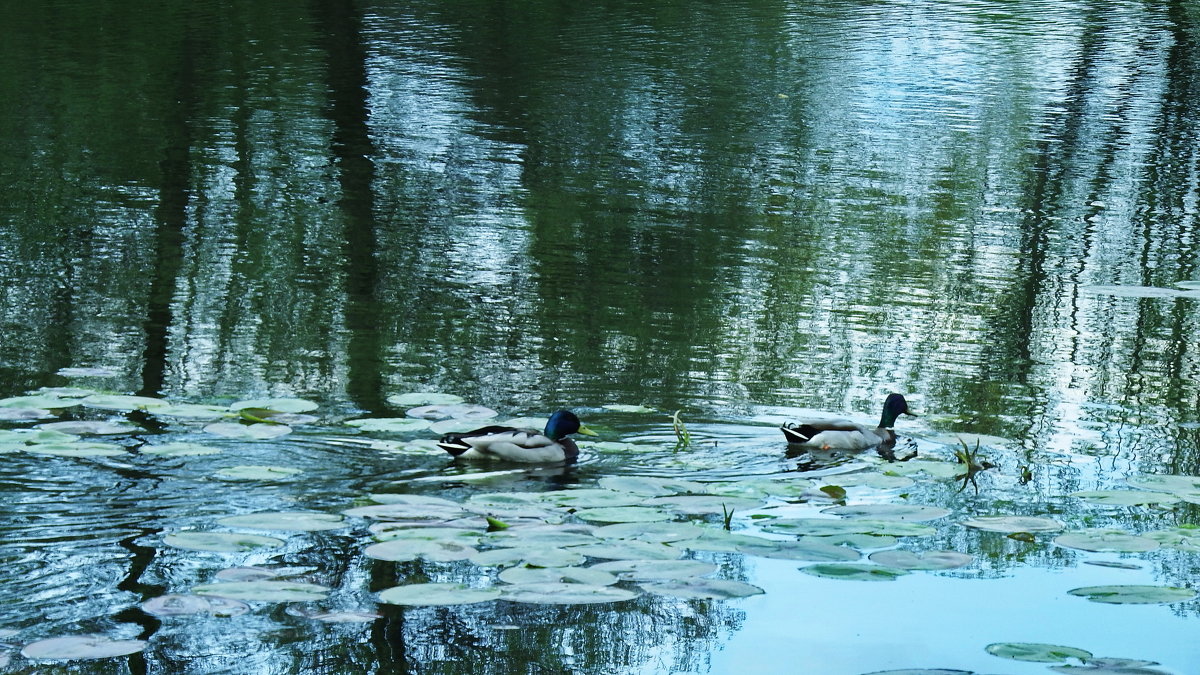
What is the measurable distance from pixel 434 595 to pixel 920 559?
1713 mm

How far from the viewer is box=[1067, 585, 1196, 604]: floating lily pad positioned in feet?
17.4

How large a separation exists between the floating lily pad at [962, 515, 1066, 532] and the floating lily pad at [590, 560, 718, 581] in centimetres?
127

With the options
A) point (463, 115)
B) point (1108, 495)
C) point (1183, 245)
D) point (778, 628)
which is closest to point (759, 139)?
point (463, 115)

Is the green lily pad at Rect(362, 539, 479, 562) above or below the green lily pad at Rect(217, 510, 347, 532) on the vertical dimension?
below

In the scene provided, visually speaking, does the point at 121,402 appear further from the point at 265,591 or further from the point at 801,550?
the point at 801,550

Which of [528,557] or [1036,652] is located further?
[528,557]

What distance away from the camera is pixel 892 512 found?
20.4 feet

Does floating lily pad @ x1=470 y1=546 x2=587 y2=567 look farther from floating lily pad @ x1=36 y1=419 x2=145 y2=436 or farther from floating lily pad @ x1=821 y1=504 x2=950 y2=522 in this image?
floating lily pad @ x1=36 y1=419 x2=145 y2=436

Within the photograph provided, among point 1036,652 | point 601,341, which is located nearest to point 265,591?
point 1036,652

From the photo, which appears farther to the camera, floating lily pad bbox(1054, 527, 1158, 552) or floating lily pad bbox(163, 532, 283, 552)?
floating lily pad bbox(1054, 527, 1158, 552)

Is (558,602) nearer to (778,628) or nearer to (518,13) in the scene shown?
(778,628)

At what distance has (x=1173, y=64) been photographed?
84.1ft

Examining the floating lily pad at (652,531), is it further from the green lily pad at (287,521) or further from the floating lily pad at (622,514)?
the green lily pad at (287,521)

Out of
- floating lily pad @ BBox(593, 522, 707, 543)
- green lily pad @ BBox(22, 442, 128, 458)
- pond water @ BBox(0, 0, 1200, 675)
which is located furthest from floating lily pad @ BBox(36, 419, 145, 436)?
floating lily pad @ BBox(593, 522, 707, 543)
